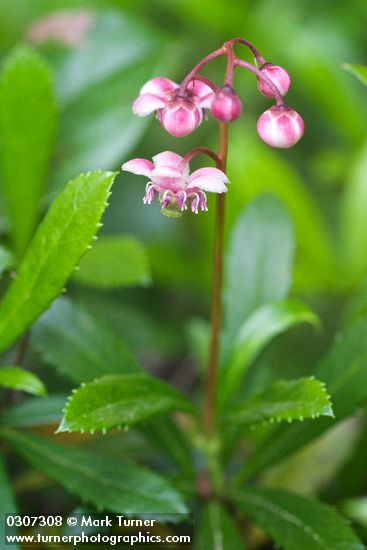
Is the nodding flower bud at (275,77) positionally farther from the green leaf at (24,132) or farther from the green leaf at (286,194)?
the green leaf at (286,194)

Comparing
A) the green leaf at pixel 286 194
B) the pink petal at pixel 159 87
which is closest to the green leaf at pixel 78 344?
the pink petal at pixel 159 87

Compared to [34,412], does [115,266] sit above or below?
above

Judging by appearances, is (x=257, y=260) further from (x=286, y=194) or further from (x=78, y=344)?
(x=286, y=194)

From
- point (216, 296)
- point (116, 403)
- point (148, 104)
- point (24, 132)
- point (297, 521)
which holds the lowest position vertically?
point (297, 521)

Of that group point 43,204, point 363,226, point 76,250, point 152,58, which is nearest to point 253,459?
point 76,250

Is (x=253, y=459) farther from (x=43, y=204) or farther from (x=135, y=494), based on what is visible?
(x=43, y=204)

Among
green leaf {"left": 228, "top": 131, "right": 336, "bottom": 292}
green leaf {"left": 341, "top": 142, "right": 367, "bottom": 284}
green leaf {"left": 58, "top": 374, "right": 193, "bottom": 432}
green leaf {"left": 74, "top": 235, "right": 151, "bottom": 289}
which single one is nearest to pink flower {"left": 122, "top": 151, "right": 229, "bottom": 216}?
green leaf {"left": 58, "top": 374, "right": 193, "bottom": 432}

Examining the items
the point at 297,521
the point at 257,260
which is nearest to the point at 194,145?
the point at 257,260
